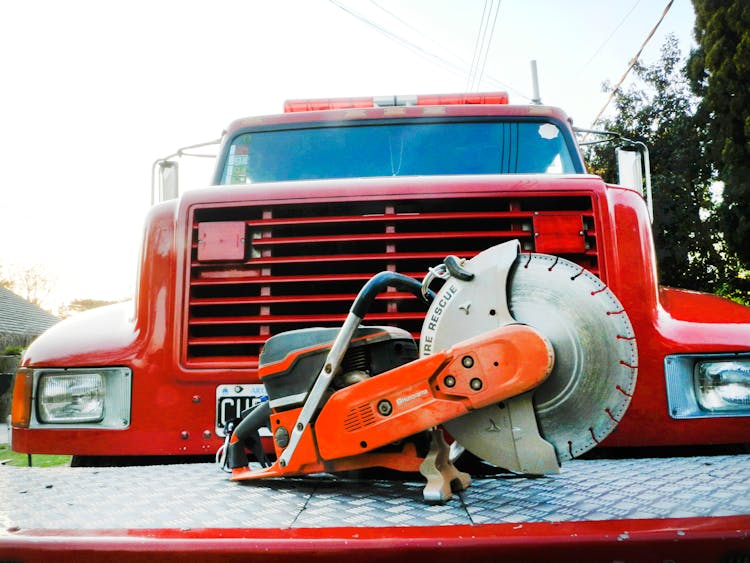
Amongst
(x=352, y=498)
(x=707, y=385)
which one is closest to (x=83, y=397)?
(x=352, y=498)

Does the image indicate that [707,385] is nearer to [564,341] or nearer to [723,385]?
[723,385]

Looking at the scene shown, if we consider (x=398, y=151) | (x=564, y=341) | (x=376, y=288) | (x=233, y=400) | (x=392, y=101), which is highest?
(x=392, y=101)

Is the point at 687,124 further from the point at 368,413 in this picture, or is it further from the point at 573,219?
the point at 368,413

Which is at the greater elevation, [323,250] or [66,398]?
[323,250]

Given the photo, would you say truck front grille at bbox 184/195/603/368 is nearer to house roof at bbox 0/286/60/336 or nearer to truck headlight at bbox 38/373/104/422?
truck headlight at bbox 38/373/104/422

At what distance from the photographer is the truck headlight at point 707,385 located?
2.18 m

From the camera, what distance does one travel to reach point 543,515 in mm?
1534

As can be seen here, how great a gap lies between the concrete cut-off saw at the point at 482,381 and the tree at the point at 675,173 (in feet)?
49.6

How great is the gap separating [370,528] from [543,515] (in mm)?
432

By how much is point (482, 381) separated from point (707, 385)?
3.34 ft

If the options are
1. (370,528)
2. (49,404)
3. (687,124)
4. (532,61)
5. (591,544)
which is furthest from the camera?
(532,61)

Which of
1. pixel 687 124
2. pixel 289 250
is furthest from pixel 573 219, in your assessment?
pixel 687 124

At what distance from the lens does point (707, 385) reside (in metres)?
2.22

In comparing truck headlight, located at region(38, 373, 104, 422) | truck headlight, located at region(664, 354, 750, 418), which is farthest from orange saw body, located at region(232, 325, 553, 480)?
truck headlight, located at region(38, 373, 104, 422)
